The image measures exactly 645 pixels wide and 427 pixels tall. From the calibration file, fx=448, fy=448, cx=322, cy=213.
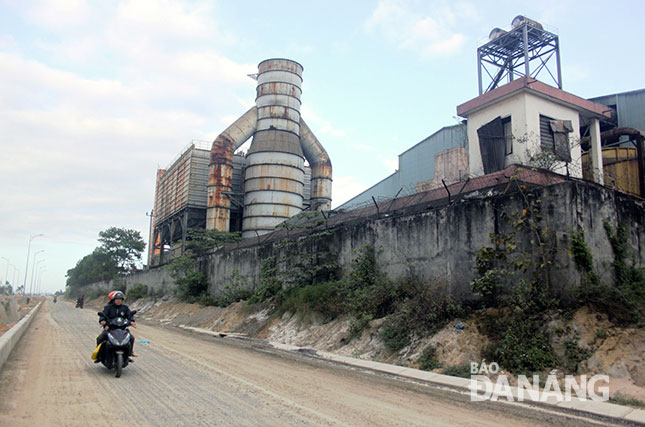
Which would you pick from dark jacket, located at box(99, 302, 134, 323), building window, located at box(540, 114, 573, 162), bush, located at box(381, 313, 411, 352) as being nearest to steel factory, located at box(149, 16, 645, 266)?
building window, located at box(540, 114, 573, 162)

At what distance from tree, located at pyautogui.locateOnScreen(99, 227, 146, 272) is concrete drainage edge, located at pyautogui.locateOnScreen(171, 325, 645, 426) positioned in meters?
65.9

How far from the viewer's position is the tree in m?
73.2

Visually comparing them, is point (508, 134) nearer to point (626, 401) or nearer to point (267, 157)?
point (626, 401)

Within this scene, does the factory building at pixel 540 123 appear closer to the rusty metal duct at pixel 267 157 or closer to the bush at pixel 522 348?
the bush at pixel 522 348

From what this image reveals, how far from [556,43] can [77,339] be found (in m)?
26.8

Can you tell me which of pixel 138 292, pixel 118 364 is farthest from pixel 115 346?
pixel 138 292

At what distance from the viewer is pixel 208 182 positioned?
35594 millimetres

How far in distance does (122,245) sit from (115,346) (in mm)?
71573

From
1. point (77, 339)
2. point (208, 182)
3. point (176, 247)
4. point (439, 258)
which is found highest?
point (208, 182)

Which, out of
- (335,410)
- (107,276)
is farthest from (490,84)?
(107,276)

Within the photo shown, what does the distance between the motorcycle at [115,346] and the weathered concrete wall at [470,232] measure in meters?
8.91

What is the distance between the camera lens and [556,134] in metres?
20.1

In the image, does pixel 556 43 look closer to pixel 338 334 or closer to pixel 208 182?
pixel 338 334

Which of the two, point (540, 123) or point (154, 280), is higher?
point (540, 123)
